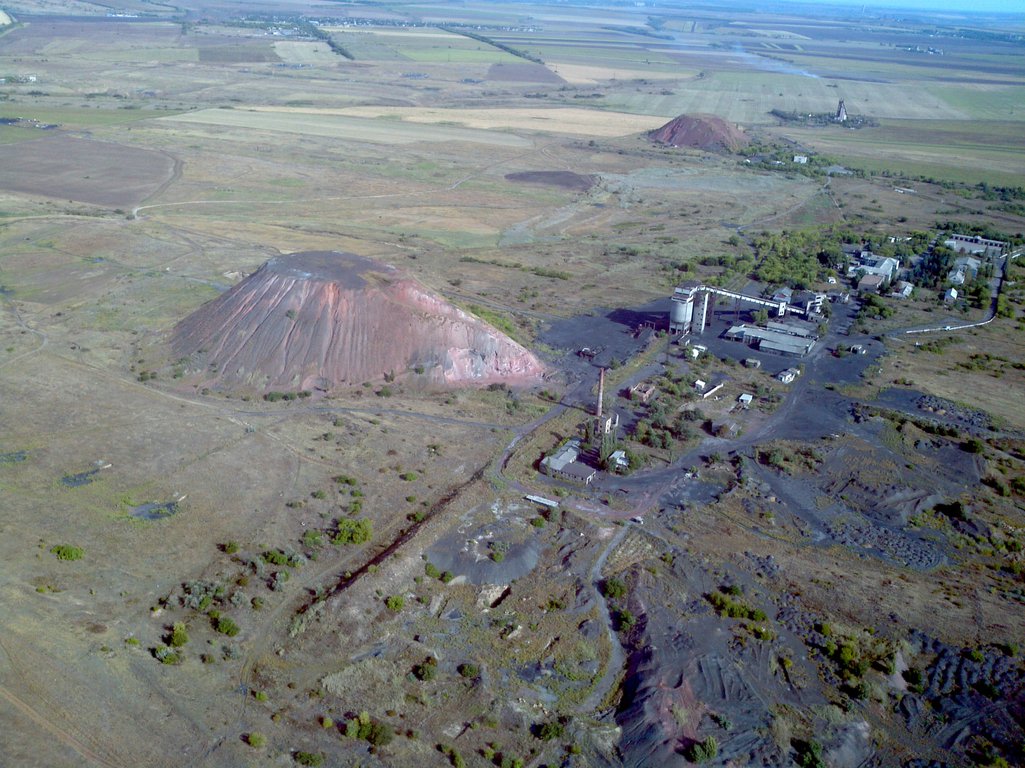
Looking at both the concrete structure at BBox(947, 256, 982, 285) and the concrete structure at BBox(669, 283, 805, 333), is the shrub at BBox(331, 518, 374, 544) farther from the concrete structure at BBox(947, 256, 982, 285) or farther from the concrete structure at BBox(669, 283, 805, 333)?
the concrete structure at BBox(947, 256, 982, 285)

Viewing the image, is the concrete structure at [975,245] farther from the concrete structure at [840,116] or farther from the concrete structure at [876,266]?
the concrete structure at [840,116]

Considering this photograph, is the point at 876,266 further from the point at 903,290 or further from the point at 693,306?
the point at 693,306

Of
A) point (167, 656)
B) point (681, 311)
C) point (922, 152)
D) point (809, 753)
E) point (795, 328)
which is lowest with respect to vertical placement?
point (167, 656)

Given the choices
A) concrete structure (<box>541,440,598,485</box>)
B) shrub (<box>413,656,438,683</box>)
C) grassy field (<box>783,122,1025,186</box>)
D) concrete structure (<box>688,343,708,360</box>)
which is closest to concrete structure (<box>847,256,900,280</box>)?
concrete structure (<box>688,343,708,360</box>)

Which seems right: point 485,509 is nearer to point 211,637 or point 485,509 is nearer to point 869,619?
point 211,637

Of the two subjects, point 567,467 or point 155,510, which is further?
point 567,467

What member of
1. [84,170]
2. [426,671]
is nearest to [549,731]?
[426,671]

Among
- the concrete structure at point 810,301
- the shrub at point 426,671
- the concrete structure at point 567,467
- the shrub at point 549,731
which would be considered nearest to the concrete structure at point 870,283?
the concrete structure at point 810,301
